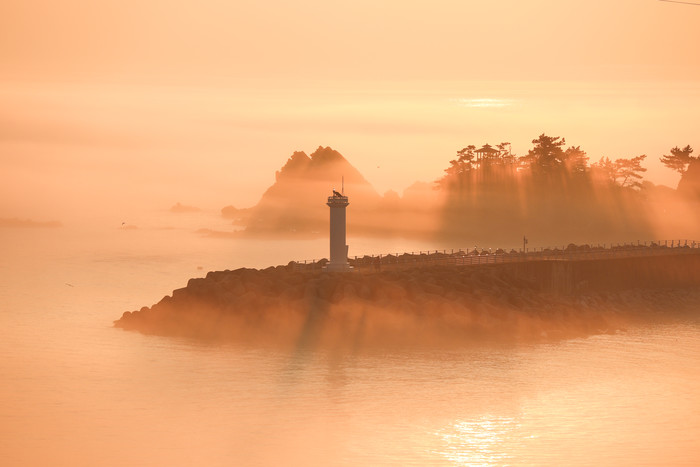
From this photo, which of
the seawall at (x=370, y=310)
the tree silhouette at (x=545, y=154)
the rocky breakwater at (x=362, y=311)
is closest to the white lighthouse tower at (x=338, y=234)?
the rocky breakwater at (x=362, y=311)

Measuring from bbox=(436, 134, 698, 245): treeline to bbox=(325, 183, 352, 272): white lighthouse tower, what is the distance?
8344cm

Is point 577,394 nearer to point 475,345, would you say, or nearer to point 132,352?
point 475,345

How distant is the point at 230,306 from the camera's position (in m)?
58.7

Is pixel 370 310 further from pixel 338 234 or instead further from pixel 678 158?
pixel 678 158

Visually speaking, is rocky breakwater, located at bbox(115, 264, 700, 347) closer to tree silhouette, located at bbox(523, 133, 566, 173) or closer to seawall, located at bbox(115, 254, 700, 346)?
seawall, located at bbox(115, 254, 700, 346)

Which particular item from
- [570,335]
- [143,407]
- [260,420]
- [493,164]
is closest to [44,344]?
[143,407]

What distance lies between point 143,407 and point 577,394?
18626 mm

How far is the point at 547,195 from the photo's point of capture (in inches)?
6063

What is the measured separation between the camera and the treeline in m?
147

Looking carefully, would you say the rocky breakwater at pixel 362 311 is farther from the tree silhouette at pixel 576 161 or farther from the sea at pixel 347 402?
the tree silhouette at pixel 576 161

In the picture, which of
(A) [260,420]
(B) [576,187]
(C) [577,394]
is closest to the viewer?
(A) [260,420]

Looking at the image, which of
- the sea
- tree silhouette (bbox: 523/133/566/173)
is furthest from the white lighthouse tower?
tree silhouette (bbox: 523/133/566/173)

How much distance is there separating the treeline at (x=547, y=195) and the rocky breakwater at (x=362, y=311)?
81372mm

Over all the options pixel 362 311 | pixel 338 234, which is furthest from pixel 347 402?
pixel 338 234
